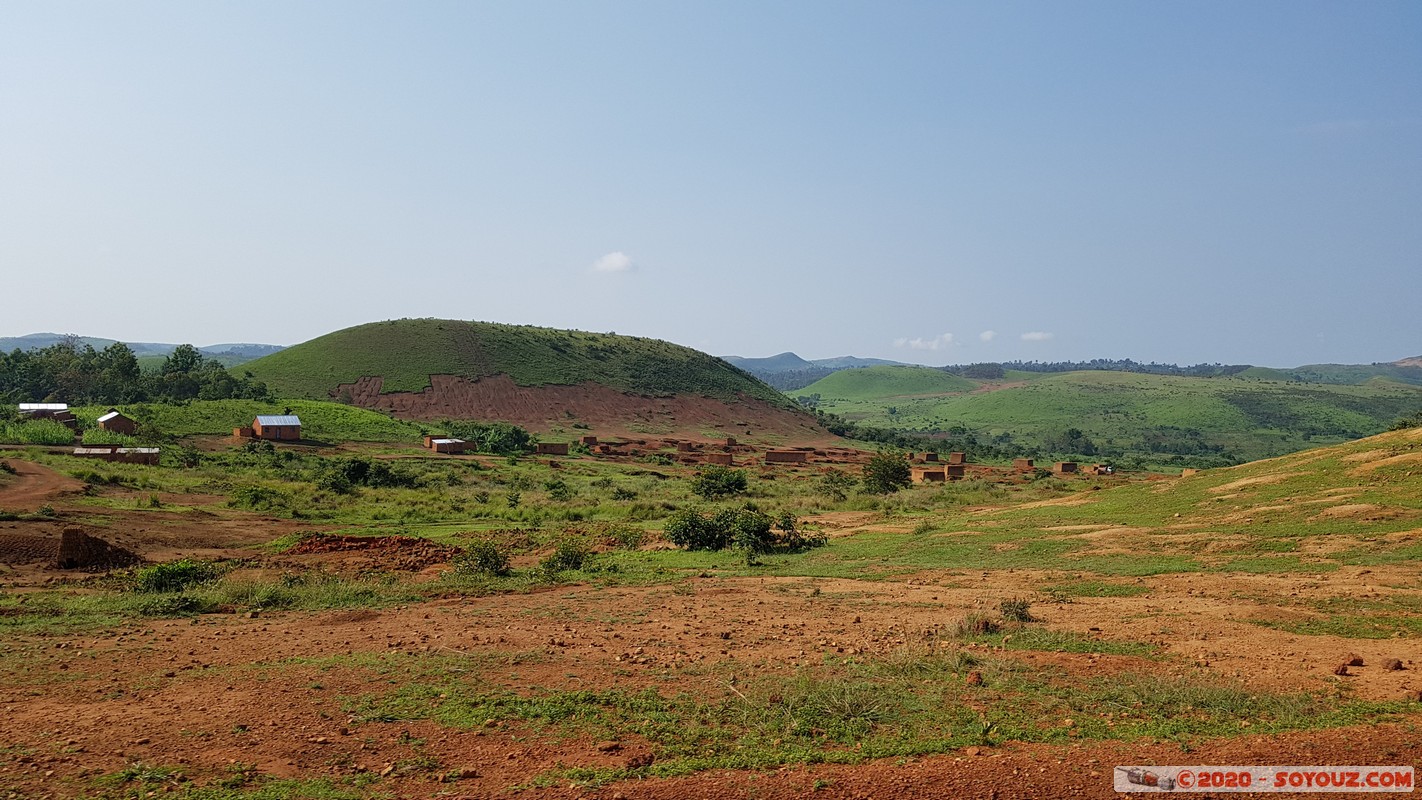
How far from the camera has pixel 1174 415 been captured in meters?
143

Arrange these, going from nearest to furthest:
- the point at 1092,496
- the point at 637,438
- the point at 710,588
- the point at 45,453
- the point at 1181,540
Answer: the point at 710,588 < the point at 1181,540 < the point at 1092,496 < the point at 45,453 < the point at 637,438

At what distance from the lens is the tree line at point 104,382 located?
257ft

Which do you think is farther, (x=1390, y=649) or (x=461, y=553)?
(x=461, y=553)

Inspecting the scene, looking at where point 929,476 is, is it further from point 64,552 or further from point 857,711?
point 857,711

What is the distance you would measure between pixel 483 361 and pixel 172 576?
93469 millimetres

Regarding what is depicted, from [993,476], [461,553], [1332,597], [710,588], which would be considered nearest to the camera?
[1332,597]

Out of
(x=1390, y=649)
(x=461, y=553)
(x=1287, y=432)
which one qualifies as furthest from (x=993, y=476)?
(x=1287, y=432)

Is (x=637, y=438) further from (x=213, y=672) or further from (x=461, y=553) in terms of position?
(x=213, y=672)

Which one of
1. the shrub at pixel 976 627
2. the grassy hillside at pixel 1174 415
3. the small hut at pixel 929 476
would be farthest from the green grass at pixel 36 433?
the grassy hillside at pixel 1174 415

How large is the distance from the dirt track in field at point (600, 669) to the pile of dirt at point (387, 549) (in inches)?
207

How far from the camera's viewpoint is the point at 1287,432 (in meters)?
125

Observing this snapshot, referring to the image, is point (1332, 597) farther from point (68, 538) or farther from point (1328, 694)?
point (68, 538)

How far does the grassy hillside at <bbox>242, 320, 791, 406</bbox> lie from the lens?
324ft

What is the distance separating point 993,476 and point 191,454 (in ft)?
153
